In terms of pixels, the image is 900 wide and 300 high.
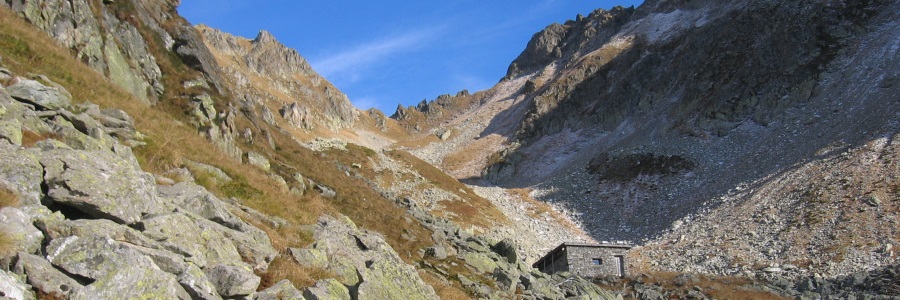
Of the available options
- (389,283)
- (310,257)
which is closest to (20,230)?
(310,257)

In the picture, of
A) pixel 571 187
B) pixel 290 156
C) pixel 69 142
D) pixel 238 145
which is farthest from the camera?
pixel 571 187

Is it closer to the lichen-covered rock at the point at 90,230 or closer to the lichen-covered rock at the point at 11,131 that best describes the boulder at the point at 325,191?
the lichen-covered rock at the point at 11,131

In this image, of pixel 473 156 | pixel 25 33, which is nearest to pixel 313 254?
pixel 25 33

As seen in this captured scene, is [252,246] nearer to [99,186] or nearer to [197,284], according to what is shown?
[197,284]

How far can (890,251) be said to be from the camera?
131ft

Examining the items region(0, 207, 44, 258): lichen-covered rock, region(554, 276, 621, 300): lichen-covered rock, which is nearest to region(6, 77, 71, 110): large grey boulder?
region(0, 207, 44, 258): lichen-covered rock

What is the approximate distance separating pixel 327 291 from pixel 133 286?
11.0 ft

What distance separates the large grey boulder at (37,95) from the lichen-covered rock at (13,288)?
724cm

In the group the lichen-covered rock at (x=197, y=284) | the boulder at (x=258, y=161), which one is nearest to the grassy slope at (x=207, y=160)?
the boulder at (x=258, y=161)

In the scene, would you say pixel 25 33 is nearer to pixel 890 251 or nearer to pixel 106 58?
pixel 106 58

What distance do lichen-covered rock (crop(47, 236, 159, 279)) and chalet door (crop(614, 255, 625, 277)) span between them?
42.1 meters

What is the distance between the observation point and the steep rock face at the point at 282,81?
122188mm

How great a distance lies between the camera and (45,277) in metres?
6.96

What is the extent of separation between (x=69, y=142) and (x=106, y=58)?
15889mm
